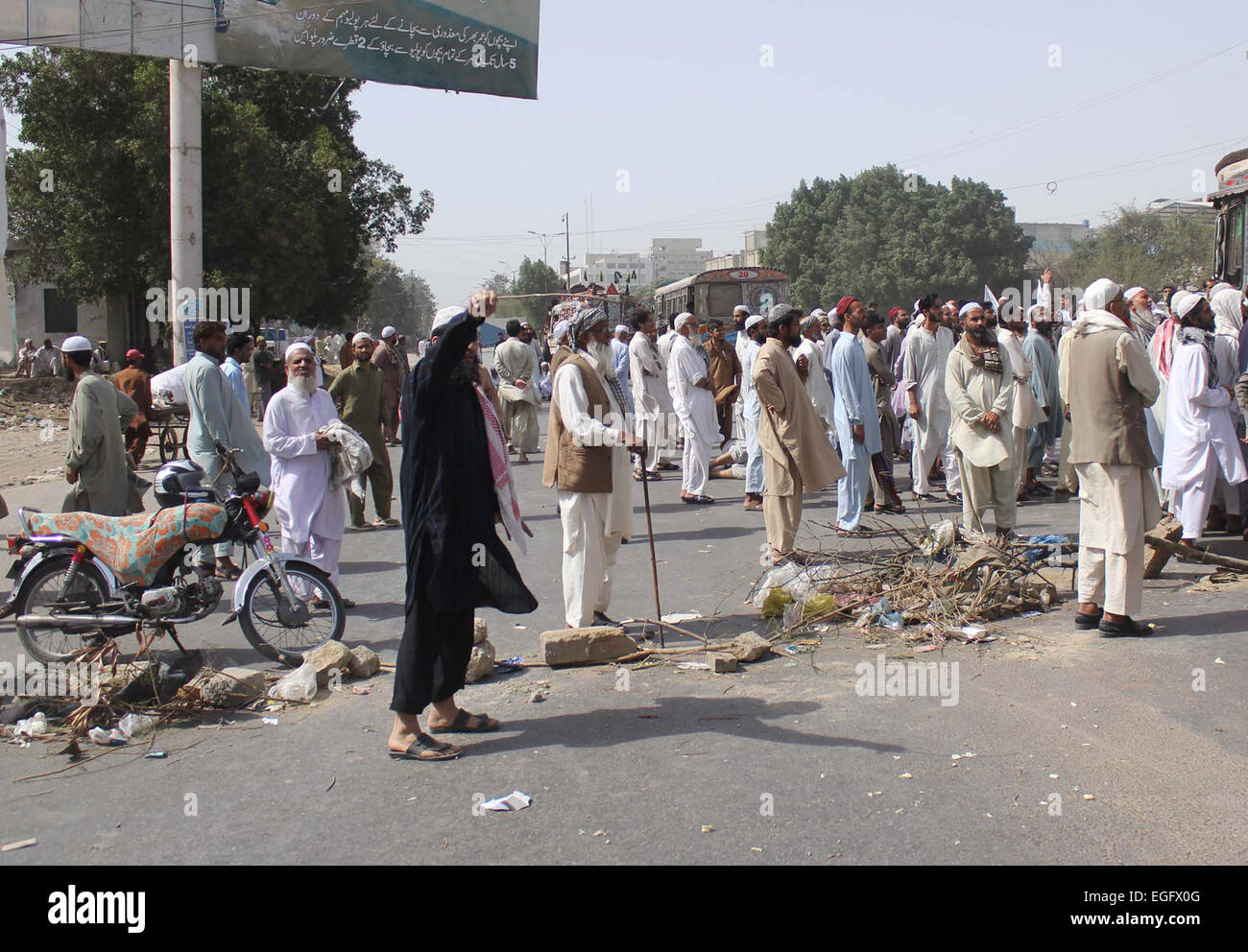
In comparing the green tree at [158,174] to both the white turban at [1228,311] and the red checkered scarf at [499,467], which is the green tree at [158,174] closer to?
the white turban at [1228,311]

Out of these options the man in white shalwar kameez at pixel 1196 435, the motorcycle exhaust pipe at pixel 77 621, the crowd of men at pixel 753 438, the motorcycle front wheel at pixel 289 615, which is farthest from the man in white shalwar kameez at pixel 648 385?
the motorcycle exhaust pipe at pixel 77 621

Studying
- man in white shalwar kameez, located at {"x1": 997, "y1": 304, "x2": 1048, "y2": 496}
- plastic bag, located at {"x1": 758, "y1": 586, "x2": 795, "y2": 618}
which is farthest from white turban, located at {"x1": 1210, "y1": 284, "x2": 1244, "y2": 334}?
plastic bag, located at {"x1": 758, "y1": 586, "x2": 795, "y2": 618}

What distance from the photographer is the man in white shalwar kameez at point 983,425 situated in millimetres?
7984

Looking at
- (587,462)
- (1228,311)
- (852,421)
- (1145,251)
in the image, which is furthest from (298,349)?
(1145,251)

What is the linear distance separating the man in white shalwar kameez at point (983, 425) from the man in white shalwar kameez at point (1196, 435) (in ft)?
3.49

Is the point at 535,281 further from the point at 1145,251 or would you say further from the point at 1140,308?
the point at 1140,308

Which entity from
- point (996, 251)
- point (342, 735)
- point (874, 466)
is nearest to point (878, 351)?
point (874, 466)

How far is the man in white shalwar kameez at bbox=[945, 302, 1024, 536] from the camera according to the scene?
7984mm

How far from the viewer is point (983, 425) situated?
8.02 meters

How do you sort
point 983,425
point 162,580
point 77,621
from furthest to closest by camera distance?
point 983,425, point 162,580, point 77,621

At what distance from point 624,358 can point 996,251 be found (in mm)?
59297

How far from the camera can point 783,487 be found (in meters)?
7.71

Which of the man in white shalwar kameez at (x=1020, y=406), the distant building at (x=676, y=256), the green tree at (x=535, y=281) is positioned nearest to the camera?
the man in white shalwar kameez at (x=1020, y=406)

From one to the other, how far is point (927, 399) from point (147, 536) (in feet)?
23.5
